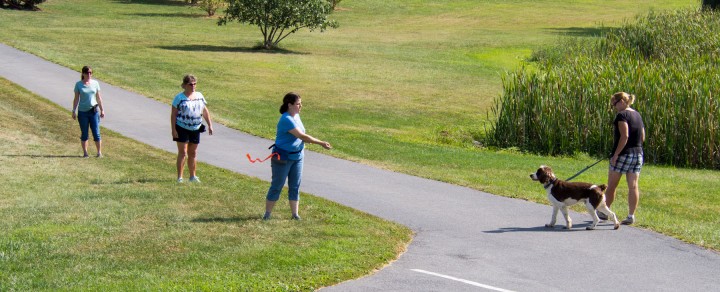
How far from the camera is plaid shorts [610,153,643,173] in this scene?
13797 mm

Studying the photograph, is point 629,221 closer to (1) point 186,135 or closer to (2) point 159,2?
(1) point 186,135

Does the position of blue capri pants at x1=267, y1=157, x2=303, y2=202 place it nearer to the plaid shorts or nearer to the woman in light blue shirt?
the plaid shorts

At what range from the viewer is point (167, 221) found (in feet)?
42.1

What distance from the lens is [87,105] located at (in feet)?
61.0

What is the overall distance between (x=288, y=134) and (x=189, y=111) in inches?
140

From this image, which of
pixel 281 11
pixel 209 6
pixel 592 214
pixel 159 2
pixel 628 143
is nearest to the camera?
pixel 592 214

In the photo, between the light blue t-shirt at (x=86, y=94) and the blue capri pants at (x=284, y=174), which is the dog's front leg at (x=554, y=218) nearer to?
the blue capri pants at (x=284, y=174)

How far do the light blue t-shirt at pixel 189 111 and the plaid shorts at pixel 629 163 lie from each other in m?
6.25

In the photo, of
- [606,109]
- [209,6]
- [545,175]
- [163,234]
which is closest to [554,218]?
[545,175]

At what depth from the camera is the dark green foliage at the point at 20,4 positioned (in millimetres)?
59062

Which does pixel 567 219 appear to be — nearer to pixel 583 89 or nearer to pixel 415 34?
pixel 583 89

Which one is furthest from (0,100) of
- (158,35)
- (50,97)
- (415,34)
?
(415,34)

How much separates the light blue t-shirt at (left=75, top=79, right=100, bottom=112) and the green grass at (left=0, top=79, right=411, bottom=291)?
44.7 inches

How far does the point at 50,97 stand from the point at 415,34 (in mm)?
33899
